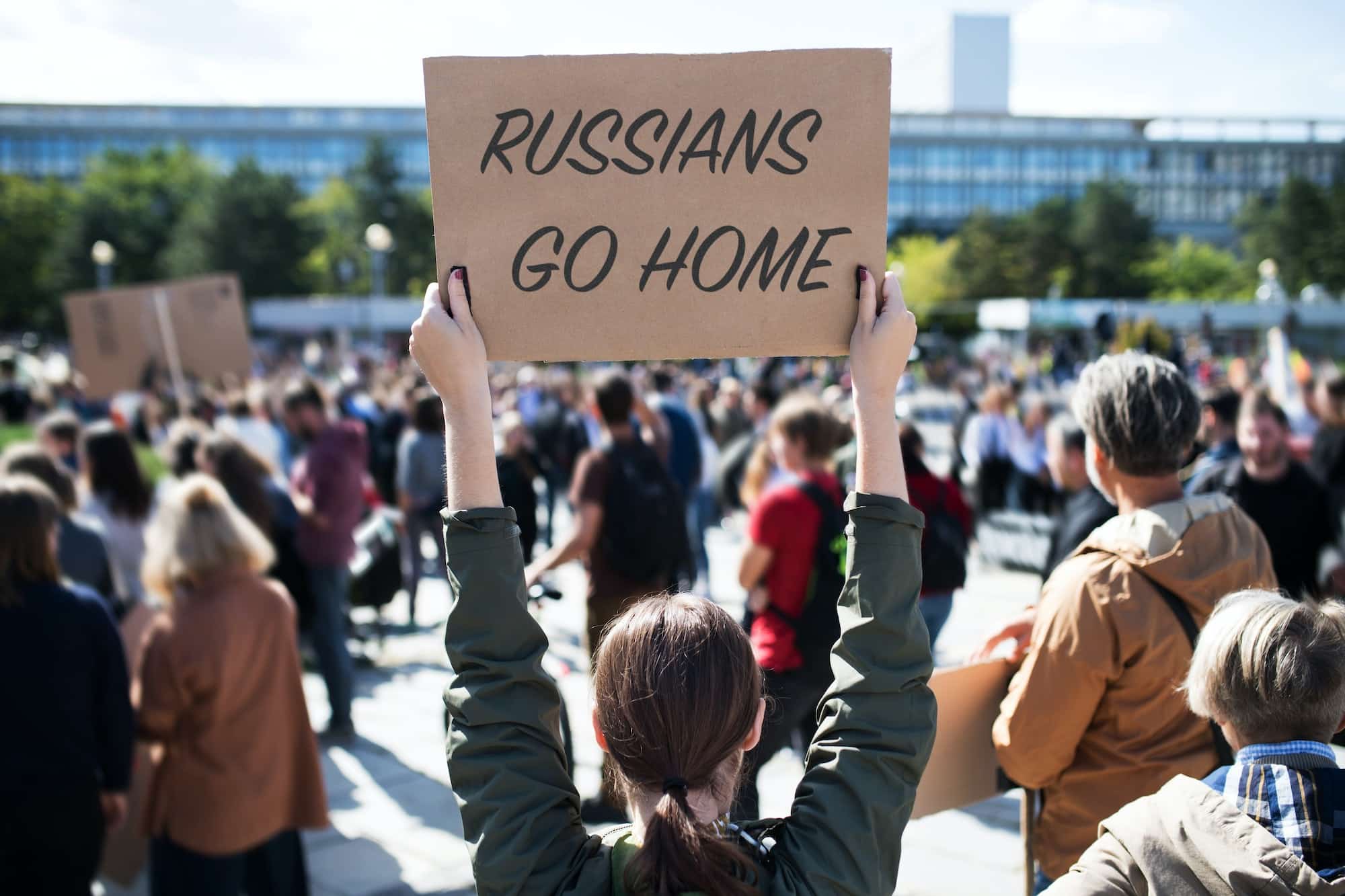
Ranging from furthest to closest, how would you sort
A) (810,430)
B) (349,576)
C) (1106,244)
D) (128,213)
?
(1106,244) → (128,213) → (349,576) → (810,430)

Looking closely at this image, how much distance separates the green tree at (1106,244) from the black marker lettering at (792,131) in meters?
78.6

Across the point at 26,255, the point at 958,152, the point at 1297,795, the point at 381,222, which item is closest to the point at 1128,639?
the point at 1297,795

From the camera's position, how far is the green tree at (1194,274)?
3073 inches

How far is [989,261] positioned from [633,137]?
75.8 m

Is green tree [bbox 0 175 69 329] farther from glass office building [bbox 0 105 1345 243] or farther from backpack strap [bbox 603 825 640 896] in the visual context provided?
backpack strap [bbox 603 825 640 896]

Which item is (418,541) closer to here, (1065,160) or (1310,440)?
(1310,440)

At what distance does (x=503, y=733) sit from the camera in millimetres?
1388

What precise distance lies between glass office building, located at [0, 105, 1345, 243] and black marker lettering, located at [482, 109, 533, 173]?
326 feet

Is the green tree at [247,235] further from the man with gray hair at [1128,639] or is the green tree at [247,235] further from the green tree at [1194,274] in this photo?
the man with gray hair at [1128,639]

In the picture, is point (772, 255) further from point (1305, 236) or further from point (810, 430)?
point (1305, 236)

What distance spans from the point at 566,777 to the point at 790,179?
35.5 inches

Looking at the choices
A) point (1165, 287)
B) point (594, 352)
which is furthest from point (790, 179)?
point (1165, 287)

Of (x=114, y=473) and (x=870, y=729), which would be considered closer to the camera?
(x=870, y=729)

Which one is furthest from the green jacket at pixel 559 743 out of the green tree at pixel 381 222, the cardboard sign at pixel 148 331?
the green tree at pixel 381 222
